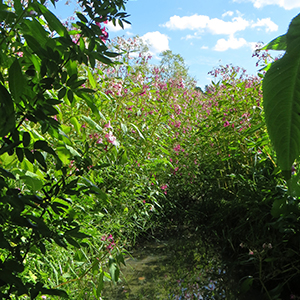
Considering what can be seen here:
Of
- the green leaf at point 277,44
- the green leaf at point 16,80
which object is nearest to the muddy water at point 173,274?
the green leaf at point 16,80

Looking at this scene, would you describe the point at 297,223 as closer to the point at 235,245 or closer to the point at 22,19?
the point at 235,245

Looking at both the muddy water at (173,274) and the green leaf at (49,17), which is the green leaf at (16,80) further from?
the muddy water at (173,274)

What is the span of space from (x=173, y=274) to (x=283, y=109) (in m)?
3.11

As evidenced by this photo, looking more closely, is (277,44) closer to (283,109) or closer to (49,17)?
(283,109)

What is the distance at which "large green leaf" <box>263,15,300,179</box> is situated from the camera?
20cm

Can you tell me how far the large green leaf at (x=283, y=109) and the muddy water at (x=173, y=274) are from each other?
8.57ft

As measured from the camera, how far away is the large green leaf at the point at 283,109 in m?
0.20

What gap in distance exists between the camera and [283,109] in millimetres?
202

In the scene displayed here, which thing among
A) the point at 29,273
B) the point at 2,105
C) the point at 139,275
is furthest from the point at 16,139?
the point at 139,275

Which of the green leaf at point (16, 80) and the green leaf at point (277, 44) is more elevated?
the green leaf at point (16, 80)

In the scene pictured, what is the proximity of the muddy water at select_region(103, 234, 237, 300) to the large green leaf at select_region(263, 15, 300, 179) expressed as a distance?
8.57 ft

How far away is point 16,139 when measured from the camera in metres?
0.75

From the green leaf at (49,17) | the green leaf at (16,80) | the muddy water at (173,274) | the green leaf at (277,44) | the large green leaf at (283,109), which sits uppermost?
the green leaf at (49,17)

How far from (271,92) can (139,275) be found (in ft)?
10.1
